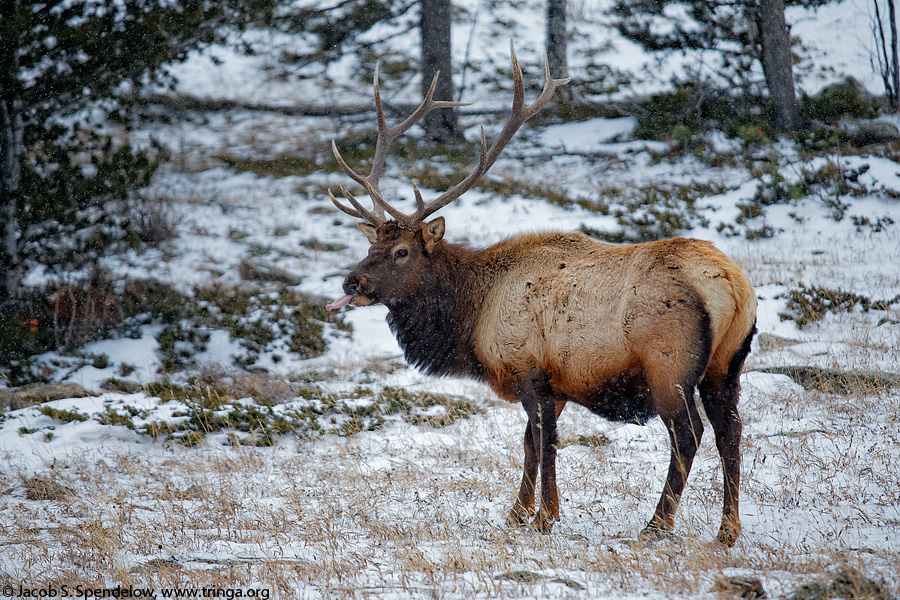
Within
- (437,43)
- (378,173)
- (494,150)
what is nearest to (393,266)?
(378,173)

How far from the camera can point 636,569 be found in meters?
3.40

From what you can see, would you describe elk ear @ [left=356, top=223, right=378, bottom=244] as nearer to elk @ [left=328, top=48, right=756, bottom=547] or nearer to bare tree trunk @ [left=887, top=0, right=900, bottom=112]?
elk @ [left=328, top=48, right=756, bottom=547]

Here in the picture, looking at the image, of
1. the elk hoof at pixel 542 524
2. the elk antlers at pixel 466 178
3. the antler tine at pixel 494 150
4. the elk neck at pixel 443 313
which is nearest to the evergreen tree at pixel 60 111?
the elk antlers at pixel 466 178

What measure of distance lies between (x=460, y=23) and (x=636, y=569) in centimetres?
2300

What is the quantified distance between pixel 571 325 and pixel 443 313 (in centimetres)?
125

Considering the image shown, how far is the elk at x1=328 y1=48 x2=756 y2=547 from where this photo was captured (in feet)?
13.0

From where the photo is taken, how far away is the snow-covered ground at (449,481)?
353 cm

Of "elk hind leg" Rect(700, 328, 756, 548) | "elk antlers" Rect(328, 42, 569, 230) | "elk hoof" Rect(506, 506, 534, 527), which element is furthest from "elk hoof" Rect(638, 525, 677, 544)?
"elk antlers" Rect(328, 42, 569, 230)

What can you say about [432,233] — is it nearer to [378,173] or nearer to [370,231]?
[370,231]

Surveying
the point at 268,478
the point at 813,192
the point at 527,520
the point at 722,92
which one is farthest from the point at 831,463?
the point at 722,92

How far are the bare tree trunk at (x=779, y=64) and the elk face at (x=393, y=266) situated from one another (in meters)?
11.9

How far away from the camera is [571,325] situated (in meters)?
4.39

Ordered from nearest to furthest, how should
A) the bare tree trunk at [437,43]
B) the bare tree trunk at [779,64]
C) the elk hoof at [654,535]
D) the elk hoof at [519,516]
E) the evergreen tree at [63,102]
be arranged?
the elk hoof at [654,535] → the elk hoof at [519,516] → the evergreen tree at [63,102] → the bare tree trunk at [779,64] → the bare tree trunk at [437,43]

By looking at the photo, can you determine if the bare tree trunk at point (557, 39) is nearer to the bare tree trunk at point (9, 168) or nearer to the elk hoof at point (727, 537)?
the bare tree trunk at point (9, 168)
